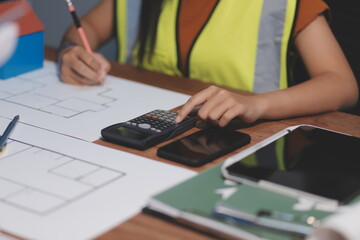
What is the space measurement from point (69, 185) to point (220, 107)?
320 mm

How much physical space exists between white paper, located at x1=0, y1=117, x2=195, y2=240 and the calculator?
0.10 feet

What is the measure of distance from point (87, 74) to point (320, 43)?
508mm

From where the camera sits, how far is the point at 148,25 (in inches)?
59.4

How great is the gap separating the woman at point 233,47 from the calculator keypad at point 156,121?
0.17 metres

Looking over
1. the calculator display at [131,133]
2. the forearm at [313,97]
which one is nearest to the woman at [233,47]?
the forearm at [313,97]

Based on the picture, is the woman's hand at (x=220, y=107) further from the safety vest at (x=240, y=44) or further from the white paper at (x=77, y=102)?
the safety vest at (x=240, y=44)

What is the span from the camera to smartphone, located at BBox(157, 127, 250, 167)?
89 cm

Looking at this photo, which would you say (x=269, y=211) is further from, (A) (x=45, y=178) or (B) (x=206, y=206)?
(A) (x=45, y=178)

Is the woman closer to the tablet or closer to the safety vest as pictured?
the safety vest

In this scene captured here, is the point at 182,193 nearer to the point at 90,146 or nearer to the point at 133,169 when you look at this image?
the point at 133,169

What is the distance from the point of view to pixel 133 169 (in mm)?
864

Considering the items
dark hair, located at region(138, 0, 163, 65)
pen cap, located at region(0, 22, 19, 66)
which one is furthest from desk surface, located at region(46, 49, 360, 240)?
pen cap, located at region(0, 22, 19, 66)

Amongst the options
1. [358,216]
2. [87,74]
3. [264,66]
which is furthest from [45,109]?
[358,216]

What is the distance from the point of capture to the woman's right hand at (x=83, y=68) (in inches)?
50.4
